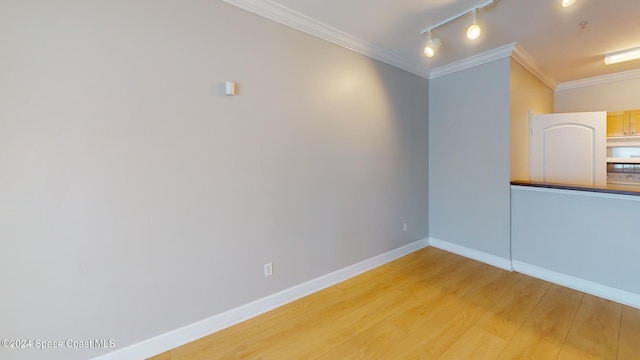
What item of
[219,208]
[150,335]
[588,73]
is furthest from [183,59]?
[588,73]

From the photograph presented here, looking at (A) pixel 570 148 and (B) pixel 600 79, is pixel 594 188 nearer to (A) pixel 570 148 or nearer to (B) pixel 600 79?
(A) pixel 570 148

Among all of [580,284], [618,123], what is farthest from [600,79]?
[580,284]

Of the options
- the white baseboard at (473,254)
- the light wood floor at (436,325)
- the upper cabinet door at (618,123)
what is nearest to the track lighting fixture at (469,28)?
the light wood floor at (436,325)

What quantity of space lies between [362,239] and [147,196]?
7.08 feet

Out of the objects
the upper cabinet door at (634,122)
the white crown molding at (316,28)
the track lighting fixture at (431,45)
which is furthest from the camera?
the upper cabinet door at (634,122)

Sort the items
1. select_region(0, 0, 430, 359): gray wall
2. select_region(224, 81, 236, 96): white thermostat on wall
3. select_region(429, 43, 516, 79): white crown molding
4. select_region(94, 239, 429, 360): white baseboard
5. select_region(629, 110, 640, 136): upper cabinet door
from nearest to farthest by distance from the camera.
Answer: select_region(0, 0, 430, 359): gray wall < select_region(94, 239, 429, 360): white baseboard < select_region(224, 81, 236, 96): white thermostat on wall < select_region(429, 43, 516, 79): white crown molding < select_region(629, 110, 640, 136): upper cabinet door

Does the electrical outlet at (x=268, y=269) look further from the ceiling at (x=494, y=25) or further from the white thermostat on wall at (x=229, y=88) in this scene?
the ceiling at (x=494, y=25)

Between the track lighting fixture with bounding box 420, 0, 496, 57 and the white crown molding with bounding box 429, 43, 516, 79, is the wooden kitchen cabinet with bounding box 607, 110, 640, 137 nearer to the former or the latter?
the white crown molding with bounding box 429, 43, 516, 79

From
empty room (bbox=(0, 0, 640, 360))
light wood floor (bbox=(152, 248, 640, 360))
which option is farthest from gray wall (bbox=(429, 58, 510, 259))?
light wood floor (bbox=(152, 248, 640, 360))

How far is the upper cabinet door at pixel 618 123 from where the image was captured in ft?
11.8

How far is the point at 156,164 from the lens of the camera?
5.45ft

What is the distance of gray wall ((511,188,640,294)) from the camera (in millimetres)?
2252

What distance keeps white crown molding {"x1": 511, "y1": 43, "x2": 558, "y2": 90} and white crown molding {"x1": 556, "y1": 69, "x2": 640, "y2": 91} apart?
36 centimetres

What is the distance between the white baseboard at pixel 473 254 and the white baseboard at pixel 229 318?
4.02 ft
